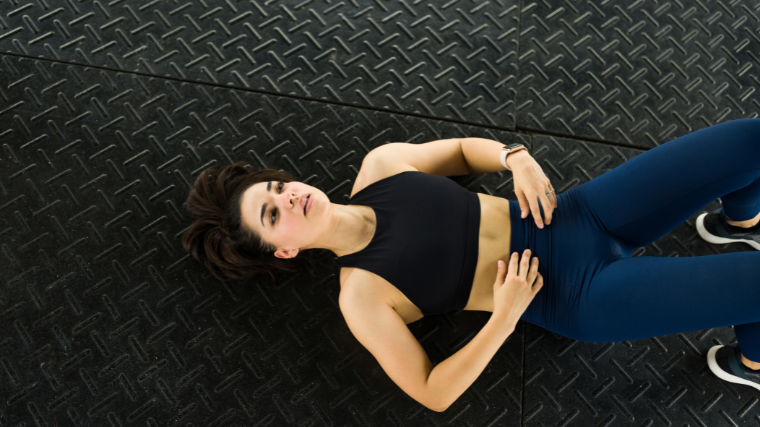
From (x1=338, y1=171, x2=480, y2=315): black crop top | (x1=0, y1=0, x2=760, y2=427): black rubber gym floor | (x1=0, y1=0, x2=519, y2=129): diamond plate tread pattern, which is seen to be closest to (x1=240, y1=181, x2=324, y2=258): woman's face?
(x1=338, y1=171, x2=480, y2=315): black crop top

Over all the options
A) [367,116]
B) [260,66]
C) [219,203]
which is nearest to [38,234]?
[219,203]

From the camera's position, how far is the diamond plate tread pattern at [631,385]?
6.97 feet

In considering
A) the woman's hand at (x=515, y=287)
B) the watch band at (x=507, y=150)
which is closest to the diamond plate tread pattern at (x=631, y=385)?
the woman's hand at (x=515, y=287)

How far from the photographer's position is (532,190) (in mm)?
1874

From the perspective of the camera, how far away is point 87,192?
233 cm

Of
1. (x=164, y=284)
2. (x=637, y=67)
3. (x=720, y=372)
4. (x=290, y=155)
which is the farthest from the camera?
(x=637, y=67)

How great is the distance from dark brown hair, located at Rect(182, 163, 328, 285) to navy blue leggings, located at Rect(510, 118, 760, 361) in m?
1.04

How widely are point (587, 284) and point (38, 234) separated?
2.43 meters

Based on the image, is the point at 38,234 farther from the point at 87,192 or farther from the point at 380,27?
the point at 380,27

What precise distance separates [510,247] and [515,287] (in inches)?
6.9

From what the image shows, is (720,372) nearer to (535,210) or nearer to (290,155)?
(535,210)

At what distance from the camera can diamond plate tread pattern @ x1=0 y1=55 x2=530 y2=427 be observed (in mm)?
2139

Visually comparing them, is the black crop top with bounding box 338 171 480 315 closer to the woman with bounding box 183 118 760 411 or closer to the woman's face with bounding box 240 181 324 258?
the woman with bounding box 183 118 760 411

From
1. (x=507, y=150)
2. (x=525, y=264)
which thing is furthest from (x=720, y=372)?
(x=507, y=150)
